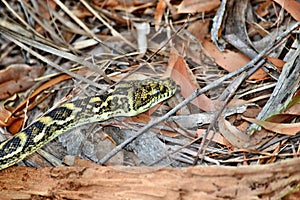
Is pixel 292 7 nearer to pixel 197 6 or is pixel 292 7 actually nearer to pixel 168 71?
pixel 197 6

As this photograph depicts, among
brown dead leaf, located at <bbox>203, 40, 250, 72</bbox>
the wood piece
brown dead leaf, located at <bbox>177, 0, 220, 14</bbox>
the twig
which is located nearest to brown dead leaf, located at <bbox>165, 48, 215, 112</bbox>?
the twig

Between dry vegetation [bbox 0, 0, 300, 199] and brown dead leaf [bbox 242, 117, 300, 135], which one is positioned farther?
brown dead leaf [bbox 242, 117, 300, 135]

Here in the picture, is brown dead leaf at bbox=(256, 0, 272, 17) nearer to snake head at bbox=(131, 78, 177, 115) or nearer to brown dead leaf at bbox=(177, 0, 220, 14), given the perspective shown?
brown dead leaf at bbox=(177, 0, 220, 14)

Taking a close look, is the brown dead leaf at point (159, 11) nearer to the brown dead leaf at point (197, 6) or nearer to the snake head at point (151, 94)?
the brown dead leaf at point (197, 6)

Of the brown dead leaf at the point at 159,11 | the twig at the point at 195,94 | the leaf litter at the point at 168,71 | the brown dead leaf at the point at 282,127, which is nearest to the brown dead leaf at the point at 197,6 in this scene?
the leaf litter at the point at 168,71

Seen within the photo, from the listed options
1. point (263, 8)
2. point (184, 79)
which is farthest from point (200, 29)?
point (184, 79)

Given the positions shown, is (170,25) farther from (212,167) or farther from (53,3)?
(212,167)

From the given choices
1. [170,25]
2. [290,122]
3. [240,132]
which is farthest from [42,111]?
[290,122]
